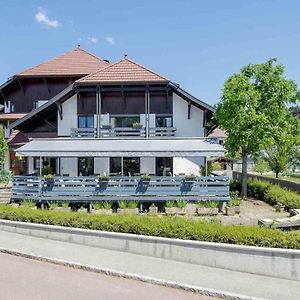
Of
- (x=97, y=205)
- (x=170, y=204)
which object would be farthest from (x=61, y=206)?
(x=170, y=204)

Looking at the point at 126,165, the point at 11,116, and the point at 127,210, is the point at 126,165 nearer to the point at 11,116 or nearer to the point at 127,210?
the point at 127,210

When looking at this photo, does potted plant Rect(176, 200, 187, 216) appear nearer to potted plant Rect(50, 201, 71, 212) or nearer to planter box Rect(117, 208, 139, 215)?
planter box Rect(117, 208, 139, 215)

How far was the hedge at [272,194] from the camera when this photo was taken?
19750mm

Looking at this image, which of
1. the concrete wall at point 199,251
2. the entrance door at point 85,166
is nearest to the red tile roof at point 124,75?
the entrance door at point 85,166

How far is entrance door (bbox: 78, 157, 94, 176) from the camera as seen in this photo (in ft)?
84.3

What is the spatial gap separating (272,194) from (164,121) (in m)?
8.70

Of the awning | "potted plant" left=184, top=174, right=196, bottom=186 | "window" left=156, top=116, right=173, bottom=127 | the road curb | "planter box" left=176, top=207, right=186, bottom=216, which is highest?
"window" left=156, top=116, right=173, bottom=127

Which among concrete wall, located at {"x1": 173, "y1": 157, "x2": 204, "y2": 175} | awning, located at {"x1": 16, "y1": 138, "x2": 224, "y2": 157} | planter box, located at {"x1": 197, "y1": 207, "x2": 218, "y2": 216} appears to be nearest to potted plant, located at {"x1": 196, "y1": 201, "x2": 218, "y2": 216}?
planter box, located at {"x1": 197, "y1": 207, "x2": 218, "y2": 216}

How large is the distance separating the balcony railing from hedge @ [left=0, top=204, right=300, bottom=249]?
35.7 feet

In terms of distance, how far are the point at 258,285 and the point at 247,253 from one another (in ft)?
3.87

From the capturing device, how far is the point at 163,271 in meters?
→ 9.42

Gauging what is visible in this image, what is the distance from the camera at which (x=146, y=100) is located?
25.0 meters

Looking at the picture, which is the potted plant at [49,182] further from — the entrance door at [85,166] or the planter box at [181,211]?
the planter box at [181,211]

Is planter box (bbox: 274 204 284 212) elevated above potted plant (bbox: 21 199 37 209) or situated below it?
below
